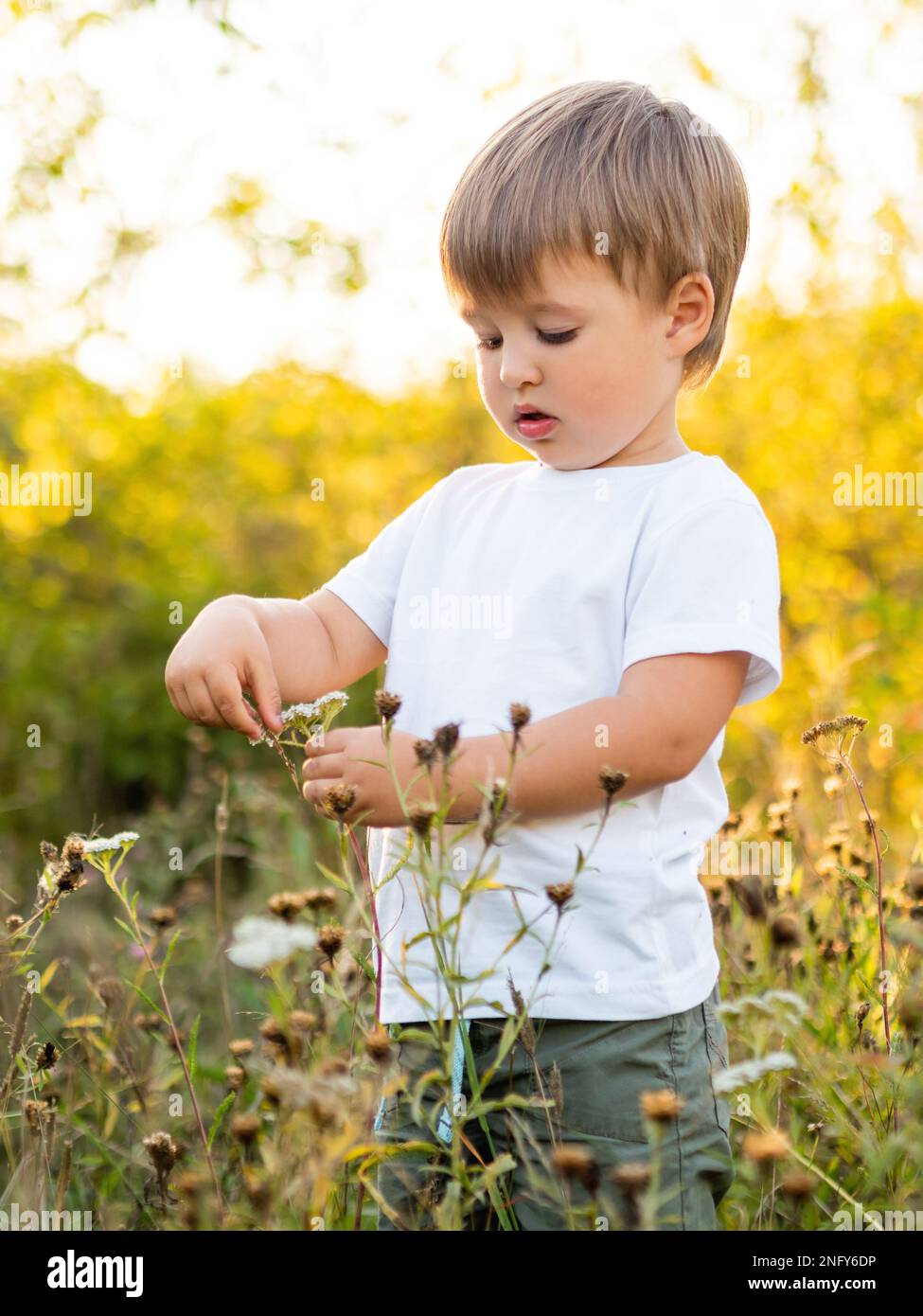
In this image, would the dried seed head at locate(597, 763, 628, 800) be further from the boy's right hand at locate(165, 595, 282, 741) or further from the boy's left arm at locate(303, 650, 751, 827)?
the boy's right hand at locate(165, 595, 282, 741)

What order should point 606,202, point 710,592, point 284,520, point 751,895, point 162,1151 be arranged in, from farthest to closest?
point 284,520
point 751,895
point 606,202
point 710,592
point 162,1151

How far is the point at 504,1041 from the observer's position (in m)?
1.35

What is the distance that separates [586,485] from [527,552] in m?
0.13

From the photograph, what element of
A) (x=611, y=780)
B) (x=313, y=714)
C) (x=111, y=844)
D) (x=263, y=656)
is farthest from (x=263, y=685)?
(x=611, y=780)

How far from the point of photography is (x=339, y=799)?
1.39 m

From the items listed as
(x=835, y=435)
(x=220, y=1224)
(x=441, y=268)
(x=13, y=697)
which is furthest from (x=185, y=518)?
(x=220, y=1224)

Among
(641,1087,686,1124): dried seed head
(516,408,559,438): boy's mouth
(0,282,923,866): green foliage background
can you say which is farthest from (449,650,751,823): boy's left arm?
(0,282,923,866): green foliage background

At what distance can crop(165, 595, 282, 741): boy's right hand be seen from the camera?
1666mm

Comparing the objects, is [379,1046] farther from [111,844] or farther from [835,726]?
[835,726]

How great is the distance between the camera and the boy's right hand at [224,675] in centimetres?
167

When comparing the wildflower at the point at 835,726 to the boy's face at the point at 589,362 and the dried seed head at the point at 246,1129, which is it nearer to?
the boy's face at the point at 589,362

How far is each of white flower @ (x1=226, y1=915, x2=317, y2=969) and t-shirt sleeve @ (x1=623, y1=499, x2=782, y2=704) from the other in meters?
0.53

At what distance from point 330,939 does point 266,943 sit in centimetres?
8

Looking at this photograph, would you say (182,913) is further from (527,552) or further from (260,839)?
(527,552)
